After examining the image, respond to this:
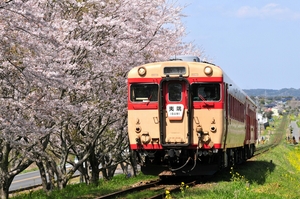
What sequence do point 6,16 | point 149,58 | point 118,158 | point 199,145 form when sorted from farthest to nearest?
point 118,158 → point 149,58 → point 199,145 → point 6,16

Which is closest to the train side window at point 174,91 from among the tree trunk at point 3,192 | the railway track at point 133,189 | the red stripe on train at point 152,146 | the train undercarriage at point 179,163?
the red stripe on train at point 152,146

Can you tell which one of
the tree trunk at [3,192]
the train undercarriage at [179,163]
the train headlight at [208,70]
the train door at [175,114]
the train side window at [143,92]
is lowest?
the tree trunk at [3,192]

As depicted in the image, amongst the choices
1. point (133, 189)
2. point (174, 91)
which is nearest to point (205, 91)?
point (174, 91)

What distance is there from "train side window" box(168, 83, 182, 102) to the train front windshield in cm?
35

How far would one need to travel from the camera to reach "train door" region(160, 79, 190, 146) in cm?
1308

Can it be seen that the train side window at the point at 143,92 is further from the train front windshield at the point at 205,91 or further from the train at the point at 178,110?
the train front windshield at the point at 205,91

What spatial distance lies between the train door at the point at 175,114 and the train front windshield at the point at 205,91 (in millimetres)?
229

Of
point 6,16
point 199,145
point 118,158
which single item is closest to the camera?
point 6,16

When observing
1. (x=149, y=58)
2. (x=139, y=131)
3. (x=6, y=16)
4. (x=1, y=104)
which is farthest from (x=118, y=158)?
(x=6, y=16)

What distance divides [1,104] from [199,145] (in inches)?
187

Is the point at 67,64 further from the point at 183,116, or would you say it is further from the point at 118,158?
the point at 118,158

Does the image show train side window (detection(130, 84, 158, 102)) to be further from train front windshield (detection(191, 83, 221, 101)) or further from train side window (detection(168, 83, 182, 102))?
train front windshield (detection(191, 83, 221, 101))

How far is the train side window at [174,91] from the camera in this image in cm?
1326

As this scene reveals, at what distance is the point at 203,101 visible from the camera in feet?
43.2
